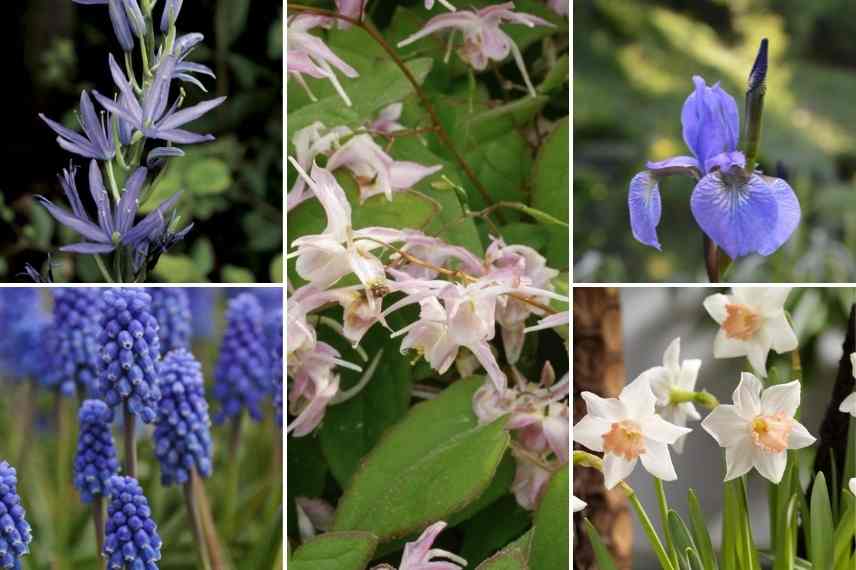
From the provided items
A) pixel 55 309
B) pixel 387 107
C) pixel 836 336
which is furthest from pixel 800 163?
pixel 55 309

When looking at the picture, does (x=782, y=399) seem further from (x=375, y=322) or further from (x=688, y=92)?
(x=688, y=92)

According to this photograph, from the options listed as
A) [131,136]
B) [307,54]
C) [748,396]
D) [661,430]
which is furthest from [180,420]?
[748,396]

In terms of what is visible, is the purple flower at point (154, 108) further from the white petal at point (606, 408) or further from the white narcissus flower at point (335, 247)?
the white petal at point (606, 408)

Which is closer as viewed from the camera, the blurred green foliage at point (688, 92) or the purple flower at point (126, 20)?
the purple flower at point (126, 20)

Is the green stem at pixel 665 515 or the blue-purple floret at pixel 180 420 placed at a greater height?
the blue-purple floret at pixel 180 420

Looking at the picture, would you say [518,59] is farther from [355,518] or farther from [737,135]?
[355,518]

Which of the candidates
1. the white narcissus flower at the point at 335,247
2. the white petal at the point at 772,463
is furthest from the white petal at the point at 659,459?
the white narcissus flower at the point at 335,247

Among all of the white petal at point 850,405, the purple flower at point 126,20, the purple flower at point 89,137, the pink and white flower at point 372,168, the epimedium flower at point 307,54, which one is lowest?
the white petal at point 850,405
